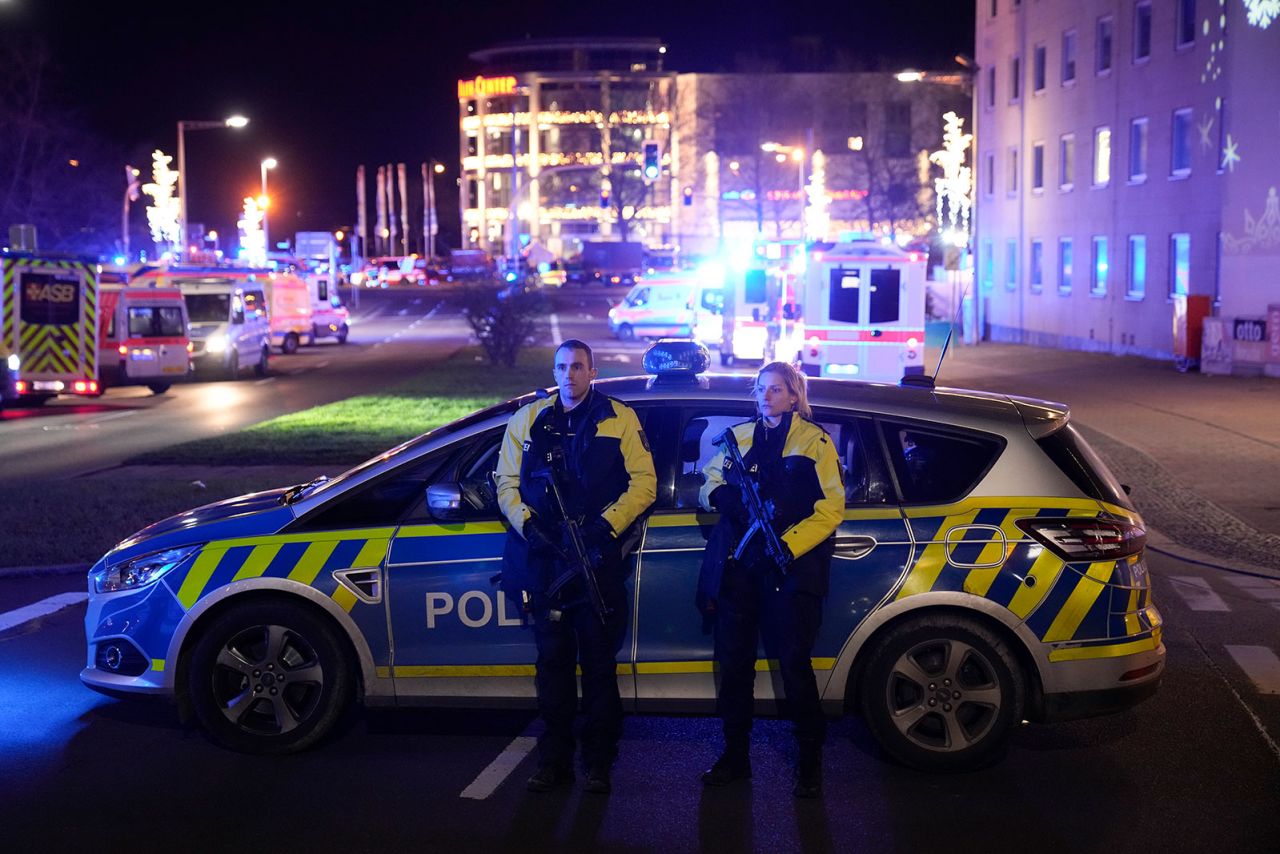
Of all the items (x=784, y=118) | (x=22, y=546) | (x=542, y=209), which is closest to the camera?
(x=22, y=546)

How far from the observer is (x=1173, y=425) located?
21250 millimetres

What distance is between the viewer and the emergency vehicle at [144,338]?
30.8 m

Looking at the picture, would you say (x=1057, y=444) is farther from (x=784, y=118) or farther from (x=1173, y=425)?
(x=784, y=118)

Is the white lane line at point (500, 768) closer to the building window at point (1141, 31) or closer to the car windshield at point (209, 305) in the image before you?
the car windshield at point (209, 305)

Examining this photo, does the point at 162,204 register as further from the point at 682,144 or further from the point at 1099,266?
the point at 1099,266

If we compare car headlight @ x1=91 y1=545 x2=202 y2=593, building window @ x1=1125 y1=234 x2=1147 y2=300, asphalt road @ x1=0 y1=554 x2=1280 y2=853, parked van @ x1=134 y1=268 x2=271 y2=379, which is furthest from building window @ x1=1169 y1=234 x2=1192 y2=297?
car headlight @ x1=91 y1=545 x2=202 y2=593

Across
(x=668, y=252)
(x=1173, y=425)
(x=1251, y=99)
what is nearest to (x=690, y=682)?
(x=1173, y=425)

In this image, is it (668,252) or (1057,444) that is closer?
(1057,444)

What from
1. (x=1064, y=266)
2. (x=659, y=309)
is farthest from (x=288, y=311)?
(x=1064, y=266)

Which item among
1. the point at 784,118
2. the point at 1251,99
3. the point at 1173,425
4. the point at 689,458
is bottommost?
the point at 1173,425

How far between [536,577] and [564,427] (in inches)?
24.3

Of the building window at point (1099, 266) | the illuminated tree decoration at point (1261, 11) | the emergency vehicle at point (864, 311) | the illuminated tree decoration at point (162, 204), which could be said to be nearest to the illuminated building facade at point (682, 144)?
the illuminated tree decoration at point (162, 204)

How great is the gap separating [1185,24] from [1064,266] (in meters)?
9.98

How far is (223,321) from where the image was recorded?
3441cm
